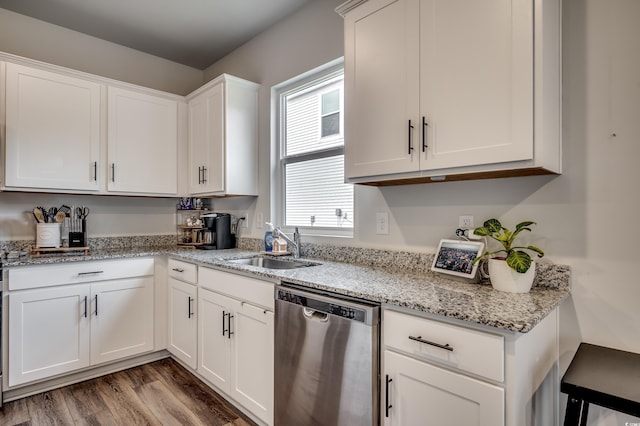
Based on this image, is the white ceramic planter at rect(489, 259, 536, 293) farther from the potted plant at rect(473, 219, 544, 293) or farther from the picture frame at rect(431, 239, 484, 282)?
the picture frame at rect(431, 239, 484, 282)

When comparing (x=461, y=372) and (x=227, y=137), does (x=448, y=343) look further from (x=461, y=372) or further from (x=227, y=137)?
(x=227, y=137)

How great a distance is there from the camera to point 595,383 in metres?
1.02

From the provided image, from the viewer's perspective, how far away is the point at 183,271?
2.65 metres

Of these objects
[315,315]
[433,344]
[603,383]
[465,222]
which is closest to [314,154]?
[465,222]

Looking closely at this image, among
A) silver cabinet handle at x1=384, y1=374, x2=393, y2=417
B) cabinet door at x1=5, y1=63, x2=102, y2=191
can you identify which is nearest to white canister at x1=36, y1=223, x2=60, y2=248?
cabinet door at x1=5, y1=63, x2=102, y2=191

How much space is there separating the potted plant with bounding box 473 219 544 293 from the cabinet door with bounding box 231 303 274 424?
1.08 metres

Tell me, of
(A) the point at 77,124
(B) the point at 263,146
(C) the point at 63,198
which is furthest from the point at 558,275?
(C) the point at 63,198

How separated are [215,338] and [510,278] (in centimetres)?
176

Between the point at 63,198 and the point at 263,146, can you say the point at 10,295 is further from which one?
the point at 263,146

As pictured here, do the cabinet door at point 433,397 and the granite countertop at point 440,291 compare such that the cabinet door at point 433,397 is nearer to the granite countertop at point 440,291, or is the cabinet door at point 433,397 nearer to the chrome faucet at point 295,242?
the granite countertop at point 440,291

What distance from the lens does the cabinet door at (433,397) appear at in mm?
1076

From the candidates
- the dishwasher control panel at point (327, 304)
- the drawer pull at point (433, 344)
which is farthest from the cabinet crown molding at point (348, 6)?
the drawer pull at point (433, 344)

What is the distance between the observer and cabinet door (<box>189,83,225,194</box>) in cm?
285

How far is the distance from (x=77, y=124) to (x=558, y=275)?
328 centimetres
